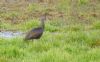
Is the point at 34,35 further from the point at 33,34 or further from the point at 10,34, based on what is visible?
the point at 10,34

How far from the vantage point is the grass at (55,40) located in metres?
9.31

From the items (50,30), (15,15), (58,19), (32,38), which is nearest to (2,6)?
(15,15)

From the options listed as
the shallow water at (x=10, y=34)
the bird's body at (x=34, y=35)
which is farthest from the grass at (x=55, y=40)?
the shallow water at (x=10, y=34)

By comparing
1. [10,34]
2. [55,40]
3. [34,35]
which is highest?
[34,35]

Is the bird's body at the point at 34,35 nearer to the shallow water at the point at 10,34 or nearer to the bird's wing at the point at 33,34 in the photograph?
the bird's wing at the point at 33,34

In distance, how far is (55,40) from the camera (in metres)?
11.2

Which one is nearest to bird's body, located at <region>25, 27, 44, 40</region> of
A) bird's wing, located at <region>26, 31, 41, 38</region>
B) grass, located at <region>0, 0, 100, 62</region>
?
bird's wing, located at <region>26, 31, 41, 38</region>

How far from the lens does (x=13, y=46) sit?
10.2 meters

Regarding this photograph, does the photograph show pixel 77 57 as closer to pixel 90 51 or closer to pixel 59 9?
pixel 90 51

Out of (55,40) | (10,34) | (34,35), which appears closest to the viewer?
(34,35)

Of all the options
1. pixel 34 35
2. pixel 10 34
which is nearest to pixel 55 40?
pixel 34 35

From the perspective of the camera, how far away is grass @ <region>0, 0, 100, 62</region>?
931 centimetres

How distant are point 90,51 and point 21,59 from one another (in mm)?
1547

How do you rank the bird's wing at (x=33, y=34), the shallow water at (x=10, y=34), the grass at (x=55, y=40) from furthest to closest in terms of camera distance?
the shallow water at (x=10, y=34) < the bird's wing at (x=33, y=34) < the grass at (x=55, y=40)
